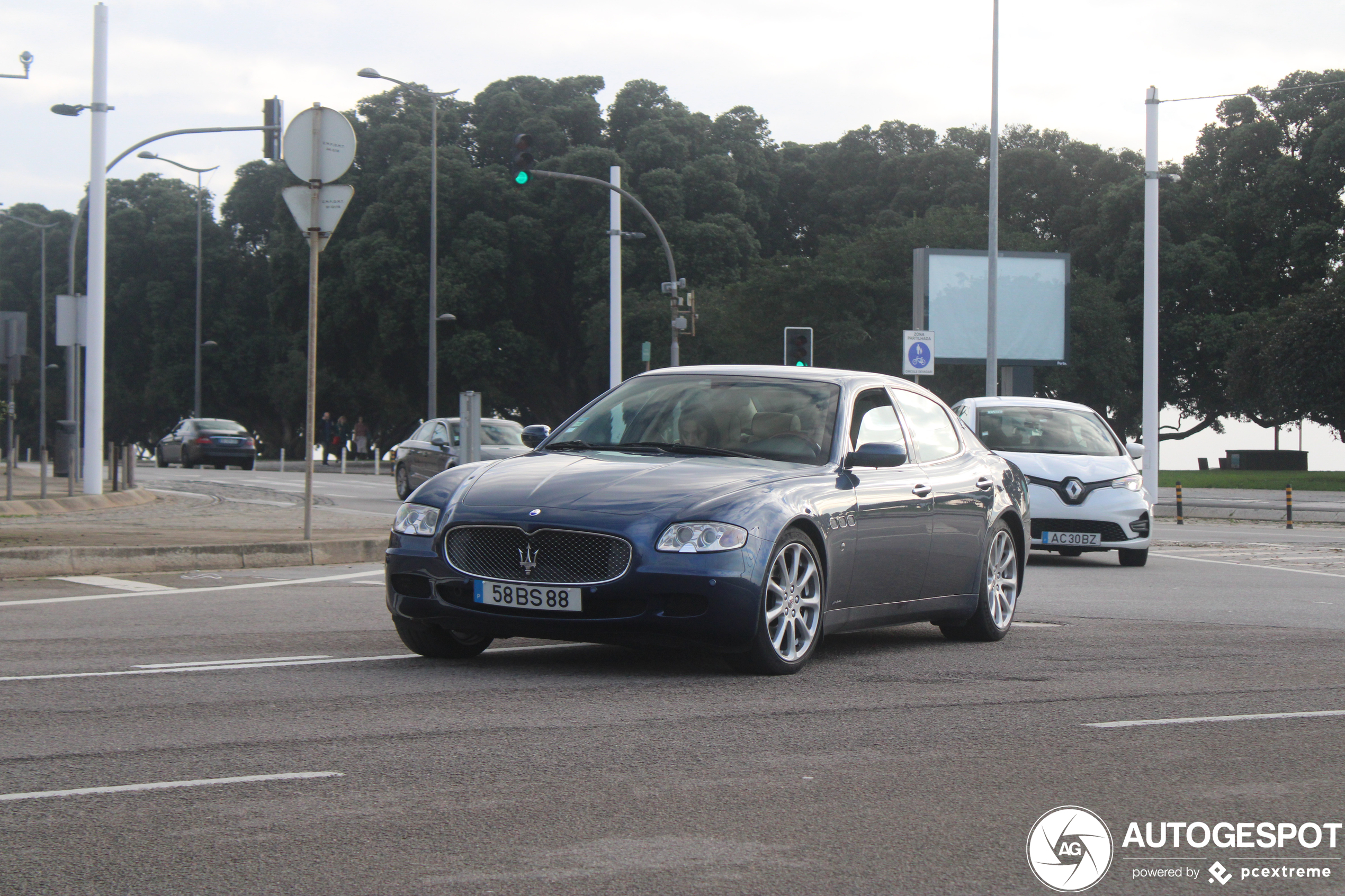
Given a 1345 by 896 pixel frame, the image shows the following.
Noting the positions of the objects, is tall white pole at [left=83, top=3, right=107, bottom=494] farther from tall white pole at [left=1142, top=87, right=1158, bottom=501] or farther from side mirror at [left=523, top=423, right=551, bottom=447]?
tall white pole at [left=1142, top=87, right=1158, bottom=501]

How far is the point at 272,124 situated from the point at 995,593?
2307cm

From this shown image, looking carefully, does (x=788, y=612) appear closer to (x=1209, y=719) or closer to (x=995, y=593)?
(x=1209, y=719)

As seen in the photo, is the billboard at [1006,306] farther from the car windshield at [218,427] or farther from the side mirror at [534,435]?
the side mirror at [534,435]

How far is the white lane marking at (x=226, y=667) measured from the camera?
742cm

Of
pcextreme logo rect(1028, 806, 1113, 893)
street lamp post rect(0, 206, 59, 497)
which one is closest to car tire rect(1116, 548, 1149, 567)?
pcextreme logo rect(1028, 806, 1113, 893)

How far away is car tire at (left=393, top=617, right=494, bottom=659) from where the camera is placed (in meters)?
7.97

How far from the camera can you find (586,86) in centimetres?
6475

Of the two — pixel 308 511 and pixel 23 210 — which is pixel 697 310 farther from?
A: pixel 23 210

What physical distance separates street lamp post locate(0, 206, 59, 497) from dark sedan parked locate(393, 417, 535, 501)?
5.99 meters

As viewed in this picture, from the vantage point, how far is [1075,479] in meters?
16.4

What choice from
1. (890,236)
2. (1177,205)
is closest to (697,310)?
(890,236)

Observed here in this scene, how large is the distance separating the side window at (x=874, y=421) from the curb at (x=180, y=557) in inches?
277

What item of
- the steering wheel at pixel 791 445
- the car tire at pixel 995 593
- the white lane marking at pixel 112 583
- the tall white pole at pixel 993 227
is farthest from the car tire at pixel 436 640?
the tall white pole at pixel 993 227

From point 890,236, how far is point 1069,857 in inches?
2015
